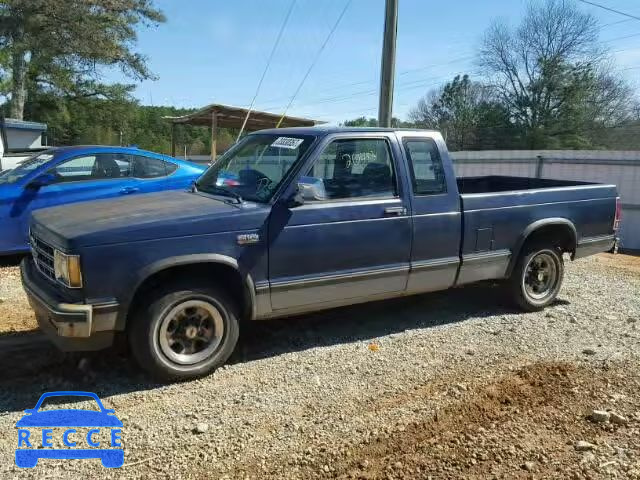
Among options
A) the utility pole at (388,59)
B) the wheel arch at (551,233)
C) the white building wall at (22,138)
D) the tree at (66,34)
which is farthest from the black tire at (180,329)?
the tree at (66,34)

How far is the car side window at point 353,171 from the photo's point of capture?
4.43m

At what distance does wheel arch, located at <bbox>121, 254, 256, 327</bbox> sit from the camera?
3.69 meters

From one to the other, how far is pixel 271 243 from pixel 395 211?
3.89 feet

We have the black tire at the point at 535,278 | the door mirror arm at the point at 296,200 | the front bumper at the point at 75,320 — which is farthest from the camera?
the black tire at the point at 535,278

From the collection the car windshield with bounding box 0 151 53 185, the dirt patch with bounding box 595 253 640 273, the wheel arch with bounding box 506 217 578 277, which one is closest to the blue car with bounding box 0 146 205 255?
the car windshield with bounding box 0 151 53 185

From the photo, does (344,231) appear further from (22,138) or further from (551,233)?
(22,138)

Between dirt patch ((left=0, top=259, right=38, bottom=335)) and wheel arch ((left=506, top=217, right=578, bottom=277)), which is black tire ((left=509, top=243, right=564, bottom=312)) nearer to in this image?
wheel arch ((left=506, top=217, right=578, bottom=277))

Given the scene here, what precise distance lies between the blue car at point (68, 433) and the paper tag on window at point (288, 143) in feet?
7.88

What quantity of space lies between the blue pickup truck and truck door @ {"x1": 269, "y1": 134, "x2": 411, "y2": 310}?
0.01 meters

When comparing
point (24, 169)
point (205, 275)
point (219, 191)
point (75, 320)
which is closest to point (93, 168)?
point (24, 169)

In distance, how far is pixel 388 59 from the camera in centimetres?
1004

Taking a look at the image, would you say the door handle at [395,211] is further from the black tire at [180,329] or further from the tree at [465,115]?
the tree at [465,115]

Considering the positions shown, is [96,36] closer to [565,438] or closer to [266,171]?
[266,171]

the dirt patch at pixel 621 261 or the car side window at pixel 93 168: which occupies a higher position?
the car side window at pixel 93 168
